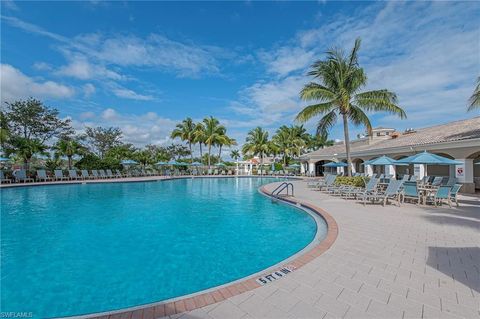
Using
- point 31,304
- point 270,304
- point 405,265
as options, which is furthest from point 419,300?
point 31,304

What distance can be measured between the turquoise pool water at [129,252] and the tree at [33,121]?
2654 centimetres

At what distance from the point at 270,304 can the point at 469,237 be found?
5.48 metres

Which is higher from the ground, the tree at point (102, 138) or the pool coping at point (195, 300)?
the tree at point (102, 138)

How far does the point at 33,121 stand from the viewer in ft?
102

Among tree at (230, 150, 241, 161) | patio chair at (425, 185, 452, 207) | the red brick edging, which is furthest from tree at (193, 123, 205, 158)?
the red brick edging

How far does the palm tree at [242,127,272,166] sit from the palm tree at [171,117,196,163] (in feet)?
31.8

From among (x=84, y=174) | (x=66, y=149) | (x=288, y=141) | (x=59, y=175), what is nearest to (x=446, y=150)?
(x=288, y=141)

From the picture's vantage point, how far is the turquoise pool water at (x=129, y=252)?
4102mm

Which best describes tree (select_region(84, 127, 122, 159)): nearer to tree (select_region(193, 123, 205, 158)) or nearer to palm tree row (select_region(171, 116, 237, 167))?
palm tree row (select_region(171, 116, 237, 167))

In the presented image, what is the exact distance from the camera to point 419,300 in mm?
2938

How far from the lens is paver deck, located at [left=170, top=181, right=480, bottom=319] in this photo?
2.72m

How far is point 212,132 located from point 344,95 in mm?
26882

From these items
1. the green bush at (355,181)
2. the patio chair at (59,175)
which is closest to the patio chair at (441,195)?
the green bush at (355,181)

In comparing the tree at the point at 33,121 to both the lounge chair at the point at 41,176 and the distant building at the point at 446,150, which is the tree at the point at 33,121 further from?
the distant building at the point at 446,150
